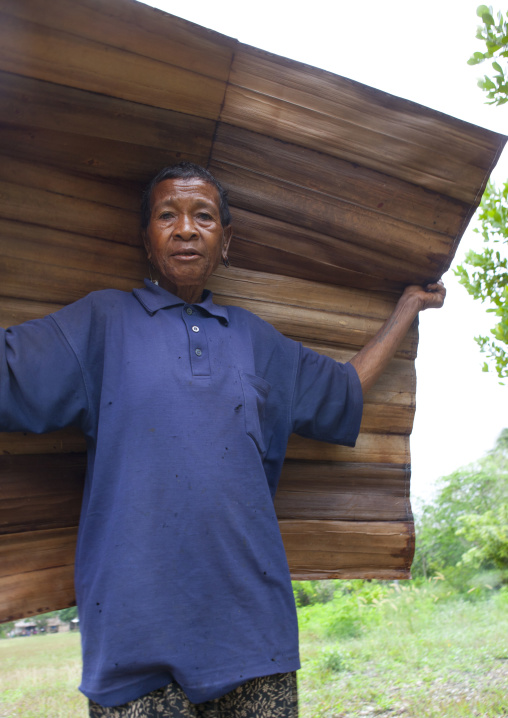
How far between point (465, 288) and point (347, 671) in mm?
2950

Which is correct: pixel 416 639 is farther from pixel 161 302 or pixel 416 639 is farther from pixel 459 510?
pixel 161 302

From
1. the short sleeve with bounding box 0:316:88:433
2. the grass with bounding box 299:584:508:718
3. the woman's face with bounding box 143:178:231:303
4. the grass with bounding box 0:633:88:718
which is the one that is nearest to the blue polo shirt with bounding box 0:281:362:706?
the short sleeve with bounding box 0:316:88:433

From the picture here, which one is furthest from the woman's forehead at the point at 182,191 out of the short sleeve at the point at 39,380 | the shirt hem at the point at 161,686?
the shirt hem at the point at 161,686

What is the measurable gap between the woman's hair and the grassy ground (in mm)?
2754

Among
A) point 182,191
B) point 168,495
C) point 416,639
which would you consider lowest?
point 416,639

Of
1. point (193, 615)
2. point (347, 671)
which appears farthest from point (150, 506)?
point (347, 671)

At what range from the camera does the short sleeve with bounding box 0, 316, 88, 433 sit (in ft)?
5.01

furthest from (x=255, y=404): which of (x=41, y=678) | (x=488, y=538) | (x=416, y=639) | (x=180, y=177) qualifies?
(x=488, y=538)

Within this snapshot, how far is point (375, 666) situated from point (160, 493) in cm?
Result: 371

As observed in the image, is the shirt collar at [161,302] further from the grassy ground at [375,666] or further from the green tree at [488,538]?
the green tree at [488,538]

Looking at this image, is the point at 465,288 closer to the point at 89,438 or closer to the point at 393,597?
the point at 89,438

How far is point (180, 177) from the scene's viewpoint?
6.48 ft

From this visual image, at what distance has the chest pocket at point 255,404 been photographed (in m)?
1.76

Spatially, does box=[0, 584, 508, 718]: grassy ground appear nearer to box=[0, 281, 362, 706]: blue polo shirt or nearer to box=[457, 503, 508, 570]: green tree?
box=[457, 503, 508, 570]: green tree
